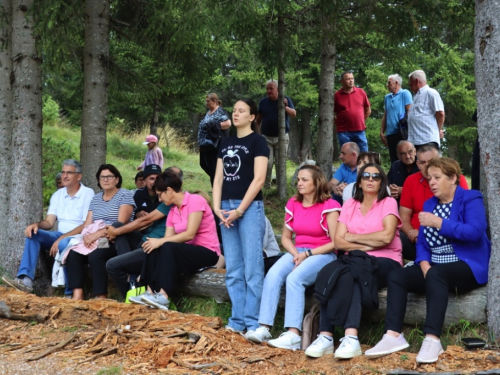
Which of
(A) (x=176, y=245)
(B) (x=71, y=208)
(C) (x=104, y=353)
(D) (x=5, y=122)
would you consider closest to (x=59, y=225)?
(B) (x=71, y=208)

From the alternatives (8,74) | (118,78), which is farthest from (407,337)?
(118,78)

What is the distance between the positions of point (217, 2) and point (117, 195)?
2609 millimetres

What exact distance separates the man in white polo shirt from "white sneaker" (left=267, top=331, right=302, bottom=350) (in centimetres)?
340

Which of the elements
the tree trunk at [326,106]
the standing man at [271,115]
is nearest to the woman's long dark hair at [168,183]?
the tree trunk at [326,106]

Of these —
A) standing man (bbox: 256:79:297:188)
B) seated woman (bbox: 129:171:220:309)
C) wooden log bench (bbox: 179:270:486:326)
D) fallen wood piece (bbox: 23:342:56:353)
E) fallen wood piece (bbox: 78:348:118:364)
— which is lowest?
fallen wood piece (bbox: 23:342:56:353)

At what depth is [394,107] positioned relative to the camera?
32.4 feet

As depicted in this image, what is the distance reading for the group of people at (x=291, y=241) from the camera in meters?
4.94

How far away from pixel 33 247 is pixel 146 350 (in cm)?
325

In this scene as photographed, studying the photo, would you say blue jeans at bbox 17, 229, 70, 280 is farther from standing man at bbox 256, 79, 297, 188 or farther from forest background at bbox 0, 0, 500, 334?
standing man at bbox 256, 79, 297, 188

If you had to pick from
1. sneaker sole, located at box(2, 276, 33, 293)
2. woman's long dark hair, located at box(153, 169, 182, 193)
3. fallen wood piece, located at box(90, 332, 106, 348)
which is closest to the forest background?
sneaker sole, located at box(2, 276, 33, 293)

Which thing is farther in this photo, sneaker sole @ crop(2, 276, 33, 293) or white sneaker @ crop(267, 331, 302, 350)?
sneaker sole @ crop(2, 276, 33, 293)

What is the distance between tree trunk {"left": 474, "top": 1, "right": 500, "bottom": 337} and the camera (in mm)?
4738

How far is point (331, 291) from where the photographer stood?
503cm

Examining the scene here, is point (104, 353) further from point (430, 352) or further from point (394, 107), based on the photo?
point (394, 107)
